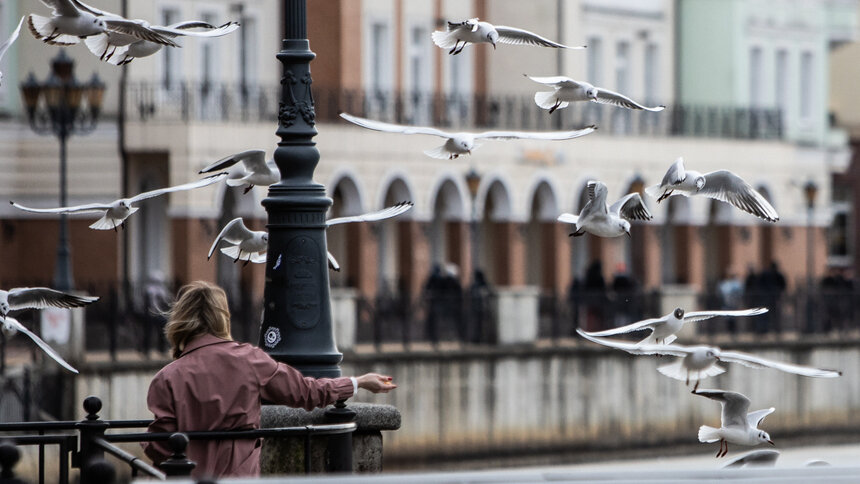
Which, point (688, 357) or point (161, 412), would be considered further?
point (688, 357)

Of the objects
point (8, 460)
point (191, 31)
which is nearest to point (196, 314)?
point (8, 460)

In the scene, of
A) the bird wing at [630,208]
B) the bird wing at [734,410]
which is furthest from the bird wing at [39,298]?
the bird wing at [734,410]

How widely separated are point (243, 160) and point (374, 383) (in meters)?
2.89

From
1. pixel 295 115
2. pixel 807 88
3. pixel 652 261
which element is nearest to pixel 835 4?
pixel 807 88

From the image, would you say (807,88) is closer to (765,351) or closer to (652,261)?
(652,261)

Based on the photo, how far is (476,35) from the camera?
1298cm

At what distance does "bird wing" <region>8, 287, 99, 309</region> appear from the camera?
11781 mm

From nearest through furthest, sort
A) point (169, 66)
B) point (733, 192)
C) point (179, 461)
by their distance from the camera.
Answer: point (179, 461) → point (733, 192) → point (169, 66)

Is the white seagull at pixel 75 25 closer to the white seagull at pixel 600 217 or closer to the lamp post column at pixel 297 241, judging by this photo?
the lamp post column at pixel 297 241

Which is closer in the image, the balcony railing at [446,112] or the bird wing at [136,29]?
the bird wing at [136,29]

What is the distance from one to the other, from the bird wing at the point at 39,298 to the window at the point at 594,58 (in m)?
40.9

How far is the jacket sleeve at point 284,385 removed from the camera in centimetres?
952

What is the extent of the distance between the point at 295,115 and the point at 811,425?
32323mm

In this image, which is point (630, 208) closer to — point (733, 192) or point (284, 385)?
point (733, 192)
